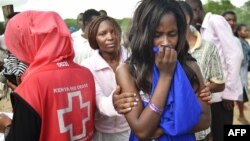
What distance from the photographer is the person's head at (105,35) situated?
2.85 meters

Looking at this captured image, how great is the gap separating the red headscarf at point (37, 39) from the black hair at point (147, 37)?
Result: 371mm

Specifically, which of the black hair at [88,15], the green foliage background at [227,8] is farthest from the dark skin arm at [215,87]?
the green foliage background at [227,8]

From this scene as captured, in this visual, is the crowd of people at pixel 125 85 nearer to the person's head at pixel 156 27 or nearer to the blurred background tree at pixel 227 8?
the person's head at pixel 156 27

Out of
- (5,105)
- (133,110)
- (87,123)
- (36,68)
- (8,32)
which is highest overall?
(8,32)

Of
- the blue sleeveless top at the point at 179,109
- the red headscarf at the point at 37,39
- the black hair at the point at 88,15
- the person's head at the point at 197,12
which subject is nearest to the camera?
the blue sleeveless top at the point at 179,109

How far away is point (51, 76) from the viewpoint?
1.72m

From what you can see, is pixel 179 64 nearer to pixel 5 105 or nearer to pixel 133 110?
pixel 133 110

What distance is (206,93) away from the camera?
1706mm

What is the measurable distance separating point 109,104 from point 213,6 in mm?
32934

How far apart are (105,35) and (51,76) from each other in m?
1.28

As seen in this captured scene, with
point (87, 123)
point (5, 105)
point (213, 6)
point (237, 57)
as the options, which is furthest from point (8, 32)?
point (213, 6)

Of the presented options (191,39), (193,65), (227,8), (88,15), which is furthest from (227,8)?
(193,65)

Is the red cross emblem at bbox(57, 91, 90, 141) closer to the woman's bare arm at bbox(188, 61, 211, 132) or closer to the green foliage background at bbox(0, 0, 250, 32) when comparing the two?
the woman's bare arm at bbox(188, 61, 211, 132)

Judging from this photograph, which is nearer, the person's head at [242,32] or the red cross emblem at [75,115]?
the red cross emblem at [75,115]
